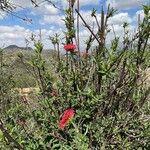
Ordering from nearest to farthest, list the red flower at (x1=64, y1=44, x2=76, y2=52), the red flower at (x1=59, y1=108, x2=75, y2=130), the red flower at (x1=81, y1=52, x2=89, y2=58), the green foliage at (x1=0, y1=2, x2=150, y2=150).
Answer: the red flower at (x1=59, y1=108, x2=75, y2=130)
the green foliage at (x1=0, y1=2, x2=150, y2=150)
the red flower at (x1=64, y1=44, x2=76, y2=52)
the red flower at (x1=81, y1=52, x2=89, y2=58)

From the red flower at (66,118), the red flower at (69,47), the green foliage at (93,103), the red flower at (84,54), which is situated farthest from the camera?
the red flower at (84,54)

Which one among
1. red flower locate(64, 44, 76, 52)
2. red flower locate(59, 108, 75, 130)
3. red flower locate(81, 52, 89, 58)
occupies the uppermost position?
red flower locate(64, 44, 76, 52)

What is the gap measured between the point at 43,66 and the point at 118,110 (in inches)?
33.0

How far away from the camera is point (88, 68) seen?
4398 millimetres

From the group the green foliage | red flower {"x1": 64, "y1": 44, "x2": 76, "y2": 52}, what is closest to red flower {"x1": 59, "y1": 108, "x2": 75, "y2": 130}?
the green foliage

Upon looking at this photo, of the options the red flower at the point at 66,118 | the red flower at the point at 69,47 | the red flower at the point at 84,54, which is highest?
the red flower at the point at 69,47

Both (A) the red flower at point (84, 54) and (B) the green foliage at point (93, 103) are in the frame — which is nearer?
(B) the green foliage at point (93, 103)

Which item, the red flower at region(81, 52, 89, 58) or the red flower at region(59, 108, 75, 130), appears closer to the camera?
the red flower at region(59, 108, 75, 130)

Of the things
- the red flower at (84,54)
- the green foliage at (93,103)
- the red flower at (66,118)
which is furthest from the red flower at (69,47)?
the red flower at (66,118)

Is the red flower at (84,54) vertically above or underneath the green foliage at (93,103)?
above

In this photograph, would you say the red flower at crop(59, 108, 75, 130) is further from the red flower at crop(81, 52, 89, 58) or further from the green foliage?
the red flower at crop(81, 52, 89, 58)

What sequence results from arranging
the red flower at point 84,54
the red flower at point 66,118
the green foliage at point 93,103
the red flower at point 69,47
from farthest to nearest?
the red flower at point 84,54 → the red flower at point 69,47 → the green foliage at point 93,103 → the red flower at point 66,118

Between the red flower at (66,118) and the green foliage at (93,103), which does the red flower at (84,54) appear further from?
the red flower at (66,118)

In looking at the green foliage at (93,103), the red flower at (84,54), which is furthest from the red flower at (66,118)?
the red flower at (84,54)
